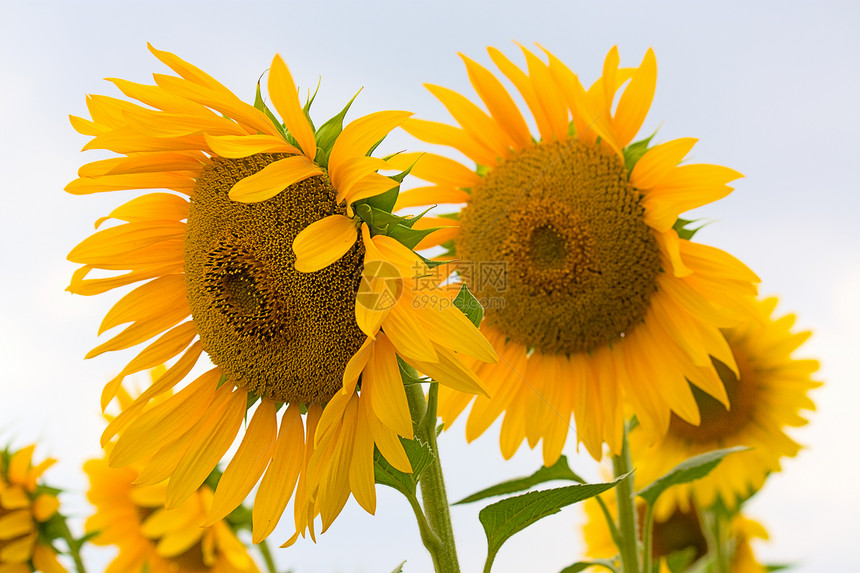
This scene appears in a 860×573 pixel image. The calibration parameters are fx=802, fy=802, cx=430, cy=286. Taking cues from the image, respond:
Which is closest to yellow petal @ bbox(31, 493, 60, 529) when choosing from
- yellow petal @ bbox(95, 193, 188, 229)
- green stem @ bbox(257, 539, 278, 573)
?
green stem @ bbox(257, 539, 278, 573)

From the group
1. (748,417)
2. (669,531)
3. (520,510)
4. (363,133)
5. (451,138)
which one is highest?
(363,133)

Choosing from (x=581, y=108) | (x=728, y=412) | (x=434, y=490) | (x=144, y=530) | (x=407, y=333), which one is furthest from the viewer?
(x=728, y=412)

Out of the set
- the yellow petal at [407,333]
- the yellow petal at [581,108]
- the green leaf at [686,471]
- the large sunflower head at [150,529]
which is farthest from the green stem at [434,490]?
Answer: the large sunflower head at [150,529]

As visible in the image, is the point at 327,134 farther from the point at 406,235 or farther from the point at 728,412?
the point at 728,412

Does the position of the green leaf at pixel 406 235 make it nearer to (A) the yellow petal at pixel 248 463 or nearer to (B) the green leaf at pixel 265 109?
(B) the green leaf at pixel 265 109

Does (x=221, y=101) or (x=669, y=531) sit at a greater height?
(x=221, y=101)

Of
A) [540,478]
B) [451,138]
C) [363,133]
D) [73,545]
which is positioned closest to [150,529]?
[73,545]

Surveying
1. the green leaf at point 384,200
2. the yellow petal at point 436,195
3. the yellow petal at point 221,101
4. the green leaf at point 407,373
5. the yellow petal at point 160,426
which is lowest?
the yellow petal at point 160,426

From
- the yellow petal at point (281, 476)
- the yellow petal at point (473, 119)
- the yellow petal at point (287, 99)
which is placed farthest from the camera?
the yellow petal at point (473, 119)
